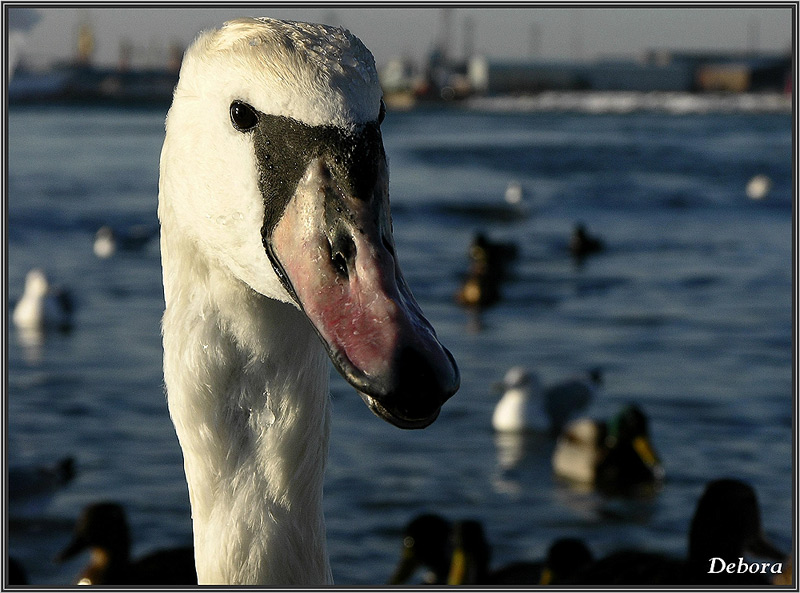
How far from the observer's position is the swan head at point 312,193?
2.02 meters

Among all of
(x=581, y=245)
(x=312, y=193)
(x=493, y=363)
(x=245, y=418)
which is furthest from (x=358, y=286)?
(x=581, y=245)

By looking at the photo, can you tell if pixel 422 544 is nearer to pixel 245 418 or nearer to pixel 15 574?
pixel 15 574

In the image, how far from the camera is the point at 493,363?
13.2m

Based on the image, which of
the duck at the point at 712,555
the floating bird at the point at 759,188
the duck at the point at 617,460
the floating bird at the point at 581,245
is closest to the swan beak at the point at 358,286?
the duck at the point at 712,555

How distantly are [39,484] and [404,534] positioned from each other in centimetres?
318

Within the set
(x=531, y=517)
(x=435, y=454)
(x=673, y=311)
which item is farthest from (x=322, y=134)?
(x=673, y=311)

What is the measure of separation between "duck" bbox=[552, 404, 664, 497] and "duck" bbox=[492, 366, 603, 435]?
2.24 ft

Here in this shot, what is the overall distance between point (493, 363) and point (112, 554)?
6431 mm

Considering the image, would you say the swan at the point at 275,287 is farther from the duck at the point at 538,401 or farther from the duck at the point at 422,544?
the duck at the point at 538,401

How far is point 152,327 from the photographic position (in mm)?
13906

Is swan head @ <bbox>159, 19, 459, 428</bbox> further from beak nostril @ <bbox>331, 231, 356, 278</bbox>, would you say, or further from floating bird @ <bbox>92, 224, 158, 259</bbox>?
floating bird @ <bbox>92, 224, 158, 259</bbox>

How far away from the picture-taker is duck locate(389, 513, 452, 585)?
8.01m

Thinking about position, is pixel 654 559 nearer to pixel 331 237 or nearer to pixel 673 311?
pixel 331 237

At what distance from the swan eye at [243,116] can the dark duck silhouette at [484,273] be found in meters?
13.8
